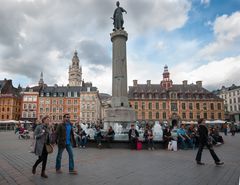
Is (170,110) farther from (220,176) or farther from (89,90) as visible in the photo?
(220,176)

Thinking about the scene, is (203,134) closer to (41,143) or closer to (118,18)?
(41,143)

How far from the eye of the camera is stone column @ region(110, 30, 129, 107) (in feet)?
57.5

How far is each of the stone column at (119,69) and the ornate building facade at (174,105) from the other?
4659cm

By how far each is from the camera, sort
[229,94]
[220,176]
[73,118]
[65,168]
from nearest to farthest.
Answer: [220,176]
[65,168]
[73,118]
[229,94]

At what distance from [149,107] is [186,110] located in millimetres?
11801

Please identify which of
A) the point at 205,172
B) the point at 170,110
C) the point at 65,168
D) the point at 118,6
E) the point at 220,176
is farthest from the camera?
the point at 170,110

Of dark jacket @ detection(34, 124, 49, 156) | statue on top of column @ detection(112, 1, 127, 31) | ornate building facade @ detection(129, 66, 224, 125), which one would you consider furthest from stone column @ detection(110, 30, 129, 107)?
ornate building facade @ detection(129, 66, 224, 125)

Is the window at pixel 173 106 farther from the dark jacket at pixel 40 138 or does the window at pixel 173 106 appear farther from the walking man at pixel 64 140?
the dark jacket at pixel 40 138

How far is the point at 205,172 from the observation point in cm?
698

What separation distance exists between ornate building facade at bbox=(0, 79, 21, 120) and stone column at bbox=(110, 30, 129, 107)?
202 feet

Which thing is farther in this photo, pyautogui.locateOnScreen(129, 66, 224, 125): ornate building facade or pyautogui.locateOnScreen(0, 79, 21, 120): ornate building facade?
pyautogui.locateOnScreen(0, 79, 21, 120): ornate building facade

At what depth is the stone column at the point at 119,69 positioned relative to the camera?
1752cm

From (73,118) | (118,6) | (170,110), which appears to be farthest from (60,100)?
(118,6)

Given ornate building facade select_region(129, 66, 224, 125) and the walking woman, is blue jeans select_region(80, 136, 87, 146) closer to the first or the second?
the walking woman
